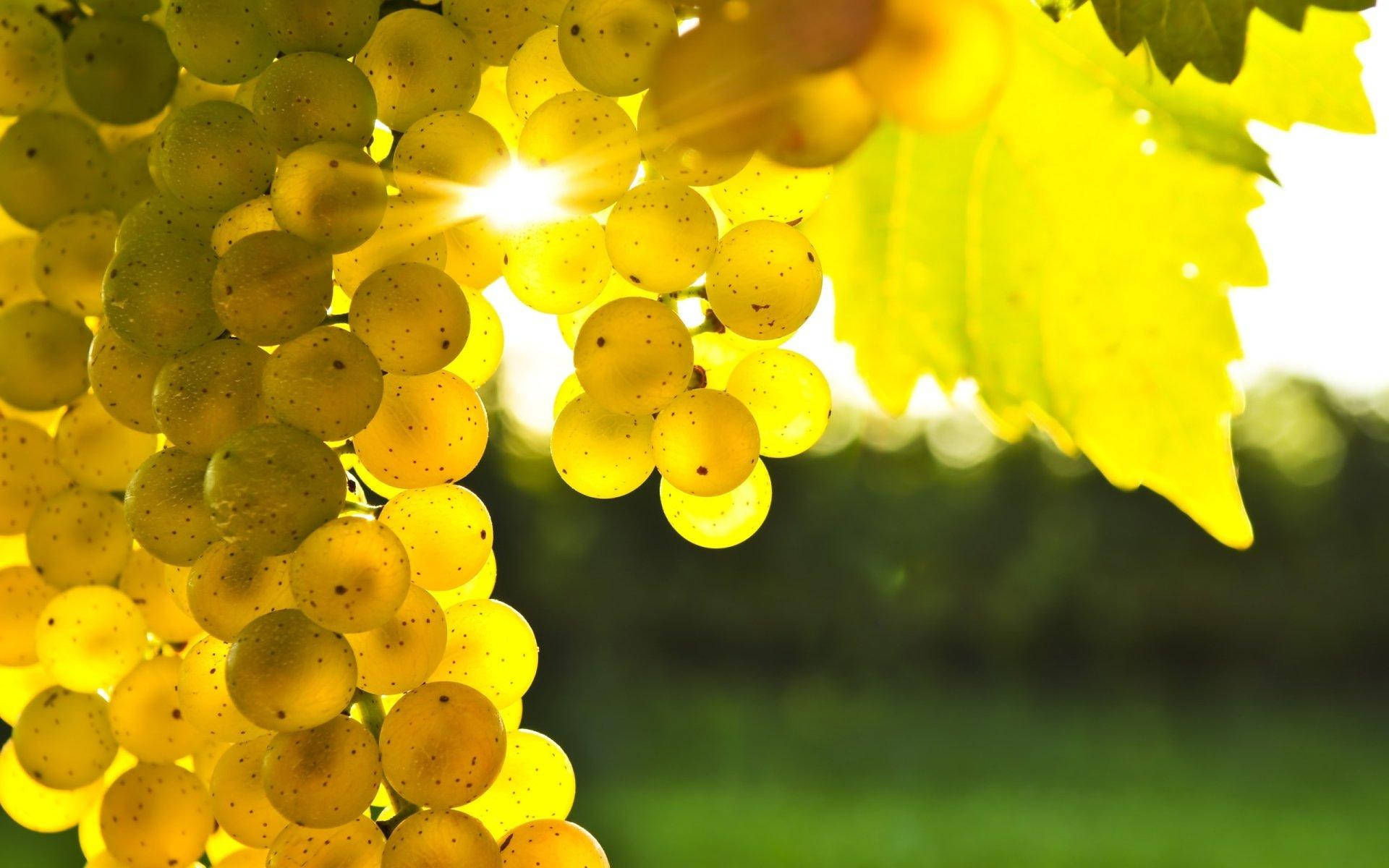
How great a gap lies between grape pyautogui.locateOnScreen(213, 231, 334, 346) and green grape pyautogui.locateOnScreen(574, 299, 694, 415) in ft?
0.26

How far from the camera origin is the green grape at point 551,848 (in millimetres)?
364

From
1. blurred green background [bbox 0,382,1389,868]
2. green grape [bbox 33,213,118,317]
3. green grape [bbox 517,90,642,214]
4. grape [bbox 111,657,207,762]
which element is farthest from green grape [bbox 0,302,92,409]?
blurred green background [bbox 0,382,1389,868]

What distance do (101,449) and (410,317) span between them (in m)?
0.17

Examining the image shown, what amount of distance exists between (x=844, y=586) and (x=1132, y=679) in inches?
66.4

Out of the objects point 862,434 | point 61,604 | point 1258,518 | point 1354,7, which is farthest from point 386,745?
point 1258,518

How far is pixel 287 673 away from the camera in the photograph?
331mm

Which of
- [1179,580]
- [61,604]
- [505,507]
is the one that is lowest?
[1179,580]

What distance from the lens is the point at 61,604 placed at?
0.45 m

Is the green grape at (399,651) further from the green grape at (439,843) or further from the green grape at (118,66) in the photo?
the green grape at (118,66)

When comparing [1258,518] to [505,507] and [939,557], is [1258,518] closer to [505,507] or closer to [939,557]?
[939,557]

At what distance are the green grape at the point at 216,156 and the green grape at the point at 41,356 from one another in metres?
0.12

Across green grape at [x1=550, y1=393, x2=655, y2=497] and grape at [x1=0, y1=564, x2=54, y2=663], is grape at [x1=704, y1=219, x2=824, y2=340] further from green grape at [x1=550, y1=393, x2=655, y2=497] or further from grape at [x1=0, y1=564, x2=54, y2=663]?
grape at [x1=0, y1=564, x2=54, y2=663]

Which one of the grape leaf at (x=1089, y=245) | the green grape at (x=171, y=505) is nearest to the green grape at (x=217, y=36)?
the green grape at (x=171, y=505)

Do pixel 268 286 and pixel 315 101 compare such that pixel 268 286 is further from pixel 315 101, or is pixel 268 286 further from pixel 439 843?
pixel 439 843
